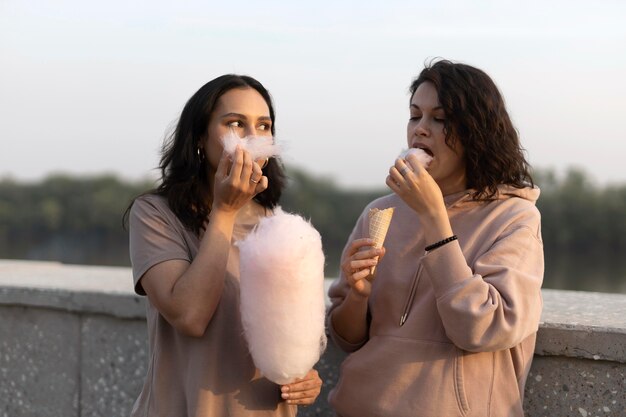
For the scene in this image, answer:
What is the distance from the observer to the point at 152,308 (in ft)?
8.43

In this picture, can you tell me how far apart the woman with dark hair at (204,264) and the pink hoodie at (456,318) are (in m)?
0.25

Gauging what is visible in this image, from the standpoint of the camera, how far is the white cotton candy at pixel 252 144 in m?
2.39

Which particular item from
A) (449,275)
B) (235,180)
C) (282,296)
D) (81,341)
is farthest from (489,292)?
(81,341)

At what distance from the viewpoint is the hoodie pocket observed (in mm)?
2287

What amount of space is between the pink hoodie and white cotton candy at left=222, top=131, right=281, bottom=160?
472mm

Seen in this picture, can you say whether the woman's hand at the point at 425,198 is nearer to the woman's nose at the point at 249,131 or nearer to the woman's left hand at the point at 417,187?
the woman's left hand at the point at 417,187

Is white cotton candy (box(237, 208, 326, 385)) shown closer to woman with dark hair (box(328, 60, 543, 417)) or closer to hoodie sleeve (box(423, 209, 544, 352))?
woman with dark hair (box(328, 60, 543, 417))

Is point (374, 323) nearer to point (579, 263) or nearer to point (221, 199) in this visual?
point (221, 199)

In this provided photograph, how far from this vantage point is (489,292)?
2197 mm

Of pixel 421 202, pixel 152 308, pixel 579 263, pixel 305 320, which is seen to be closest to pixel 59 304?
pixel 152 308

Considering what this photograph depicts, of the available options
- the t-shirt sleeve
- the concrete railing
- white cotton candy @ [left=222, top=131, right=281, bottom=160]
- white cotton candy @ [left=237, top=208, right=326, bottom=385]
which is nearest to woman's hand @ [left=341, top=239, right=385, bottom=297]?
white cotton candy @ [left=237, top=208, right=326, bottom=385]

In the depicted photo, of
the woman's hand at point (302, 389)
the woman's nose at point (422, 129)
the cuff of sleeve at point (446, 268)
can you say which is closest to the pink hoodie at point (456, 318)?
the cuff of sleeve at point (446, 268)

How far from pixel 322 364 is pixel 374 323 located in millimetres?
629

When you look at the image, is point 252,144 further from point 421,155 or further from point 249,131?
point 421,155
